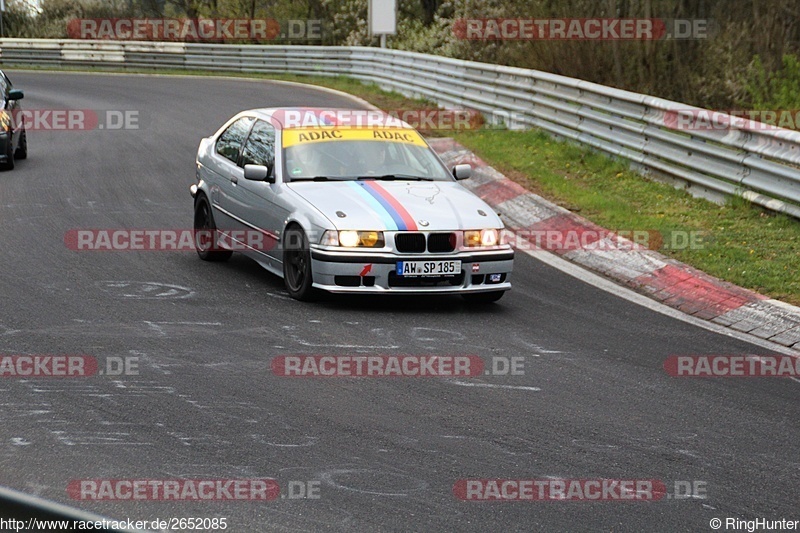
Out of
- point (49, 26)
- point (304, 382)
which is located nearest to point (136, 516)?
point (304, 382)

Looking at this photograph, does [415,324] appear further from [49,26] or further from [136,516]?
[49,26]

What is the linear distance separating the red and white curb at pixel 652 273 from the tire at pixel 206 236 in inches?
135

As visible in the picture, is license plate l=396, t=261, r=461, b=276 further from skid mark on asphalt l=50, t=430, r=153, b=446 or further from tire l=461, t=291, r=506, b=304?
skid mark on asphalt l=50, t=430, r=153, b=446

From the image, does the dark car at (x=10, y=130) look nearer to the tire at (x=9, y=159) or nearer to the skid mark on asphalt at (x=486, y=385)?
the tire at (x=9, y=159)

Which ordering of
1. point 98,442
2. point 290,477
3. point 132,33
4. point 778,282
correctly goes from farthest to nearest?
point 132,33 → point 778,282 → point 98,442 → point 290,477

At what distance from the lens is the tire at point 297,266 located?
9.75 m

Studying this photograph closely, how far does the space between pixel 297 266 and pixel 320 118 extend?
6.21 feet

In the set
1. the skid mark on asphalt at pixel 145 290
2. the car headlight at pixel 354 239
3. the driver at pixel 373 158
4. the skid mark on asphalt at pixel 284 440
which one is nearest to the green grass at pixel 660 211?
the driver at pixel 373 158

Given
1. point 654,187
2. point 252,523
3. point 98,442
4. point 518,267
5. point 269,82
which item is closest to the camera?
point 252,523

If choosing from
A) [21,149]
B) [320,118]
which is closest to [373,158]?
[320,118]

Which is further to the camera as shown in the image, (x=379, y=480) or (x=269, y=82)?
(x=269, y=82)

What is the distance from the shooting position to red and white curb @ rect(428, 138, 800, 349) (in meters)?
9.70

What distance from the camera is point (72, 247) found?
12133 millimetres

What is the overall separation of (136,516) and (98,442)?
107 centimetres
